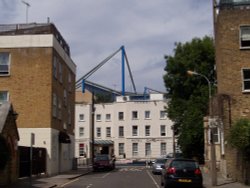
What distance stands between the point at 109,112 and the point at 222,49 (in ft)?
183

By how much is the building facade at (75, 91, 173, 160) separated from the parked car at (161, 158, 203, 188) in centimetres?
5714

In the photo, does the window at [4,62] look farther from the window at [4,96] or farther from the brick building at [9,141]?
the brick building at [9,141]

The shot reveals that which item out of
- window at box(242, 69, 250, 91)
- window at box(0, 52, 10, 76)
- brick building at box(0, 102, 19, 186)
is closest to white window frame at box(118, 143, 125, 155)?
window at box(0, 52, 10, 76)

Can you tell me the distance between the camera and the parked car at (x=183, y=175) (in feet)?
76.0

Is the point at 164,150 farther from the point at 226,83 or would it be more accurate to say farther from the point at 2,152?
the point at 2,152

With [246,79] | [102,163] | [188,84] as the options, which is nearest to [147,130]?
[188,84]

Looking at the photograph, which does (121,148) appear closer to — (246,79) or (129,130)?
(129,130)

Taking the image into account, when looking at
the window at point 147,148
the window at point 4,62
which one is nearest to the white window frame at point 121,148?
the window at point 147,148

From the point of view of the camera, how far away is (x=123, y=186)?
26000 mm

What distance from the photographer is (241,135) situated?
24328mm

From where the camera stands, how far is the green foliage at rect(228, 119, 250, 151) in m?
24.2

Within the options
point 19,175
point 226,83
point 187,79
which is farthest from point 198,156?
point 19,175

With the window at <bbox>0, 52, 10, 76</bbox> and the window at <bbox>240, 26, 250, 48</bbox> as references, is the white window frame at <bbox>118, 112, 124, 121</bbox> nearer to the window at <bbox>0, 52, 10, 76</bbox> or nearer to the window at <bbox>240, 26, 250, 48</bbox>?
the window at <bbox>0, 52, 10, 76</bbox>

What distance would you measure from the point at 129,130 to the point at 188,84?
1230 inches
